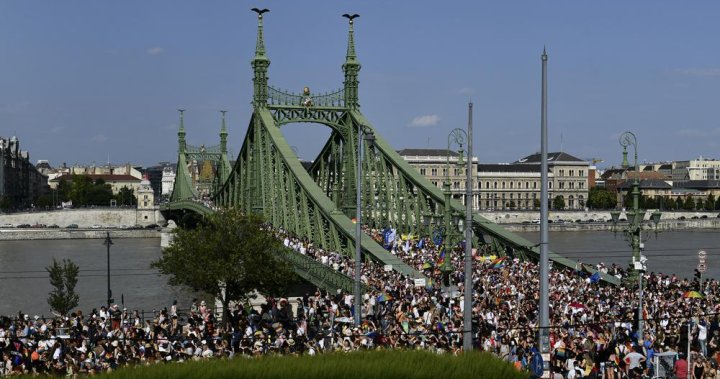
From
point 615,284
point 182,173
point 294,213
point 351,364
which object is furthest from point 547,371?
point 182,173

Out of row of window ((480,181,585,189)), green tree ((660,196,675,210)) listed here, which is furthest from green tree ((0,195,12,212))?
green tree ((660,196,675,210))

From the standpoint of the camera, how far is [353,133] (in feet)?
Result: 171

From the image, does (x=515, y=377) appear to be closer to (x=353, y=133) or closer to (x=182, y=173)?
(x=353, y=133)

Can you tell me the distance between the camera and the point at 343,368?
47.4 feet

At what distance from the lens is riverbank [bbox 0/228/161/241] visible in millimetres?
131038

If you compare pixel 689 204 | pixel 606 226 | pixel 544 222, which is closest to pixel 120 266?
pixel 544 222

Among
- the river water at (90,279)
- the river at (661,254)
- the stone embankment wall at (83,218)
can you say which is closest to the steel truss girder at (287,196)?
the river water at (90,279)

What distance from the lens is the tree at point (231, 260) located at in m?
35.1

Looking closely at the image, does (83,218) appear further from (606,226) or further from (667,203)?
(667,203)

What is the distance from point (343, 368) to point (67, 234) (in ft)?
417

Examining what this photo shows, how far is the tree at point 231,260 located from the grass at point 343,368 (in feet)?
65.8

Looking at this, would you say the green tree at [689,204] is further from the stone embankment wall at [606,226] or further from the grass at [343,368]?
the grass at [343,368]

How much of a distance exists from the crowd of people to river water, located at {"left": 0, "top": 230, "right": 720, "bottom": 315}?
2187cm

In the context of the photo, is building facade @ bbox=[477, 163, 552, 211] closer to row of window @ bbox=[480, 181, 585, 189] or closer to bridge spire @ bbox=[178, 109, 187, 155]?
row of window @ bbox=[480, 181, 585, 189]
